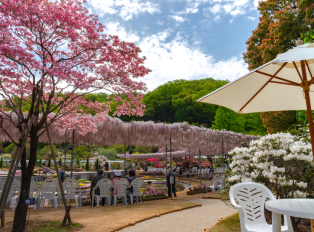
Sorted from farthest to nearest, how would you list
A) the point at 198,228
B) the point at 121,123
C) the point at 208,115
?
the point at 208,115 → the point at 121,123 → the point at 198,228

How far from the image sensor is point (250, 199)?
3.24 m

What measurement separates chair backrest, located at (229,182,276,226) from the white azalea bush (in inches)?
21.2

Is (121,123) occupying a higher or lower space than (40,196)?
higher

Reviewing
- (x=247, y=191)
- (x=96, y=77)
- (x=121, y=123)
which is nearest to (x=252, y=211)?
(x=247, y=191)

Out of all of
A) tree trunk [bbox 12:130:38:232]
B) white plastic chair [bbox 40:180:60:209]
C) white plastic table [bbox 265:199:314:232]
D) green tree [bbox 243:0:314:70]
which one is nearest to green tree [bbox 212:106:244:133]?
green tree [bbox 243:0:314:70]

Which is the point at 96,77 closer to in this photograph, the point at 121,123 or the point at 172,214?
the point at 172,214

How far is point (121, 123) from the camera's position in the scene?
1028 centimetres

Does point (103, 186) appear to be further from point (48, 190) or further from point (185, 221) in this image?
point (185, 221)

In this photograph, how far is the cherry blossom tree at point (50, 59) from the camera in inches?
172

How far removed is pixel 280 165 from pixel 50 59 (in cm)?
508

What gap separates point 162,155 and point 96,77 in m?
24.3

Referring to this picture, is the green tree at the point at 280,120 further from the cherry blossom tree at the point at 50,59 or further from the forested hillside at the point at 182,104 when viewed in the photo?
the forested hillside at the point at 182,104

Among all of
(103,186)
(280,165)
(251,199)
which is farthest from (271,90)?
(103,186)

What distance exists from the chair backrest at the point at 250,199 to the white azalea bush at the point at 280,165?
540 mm
